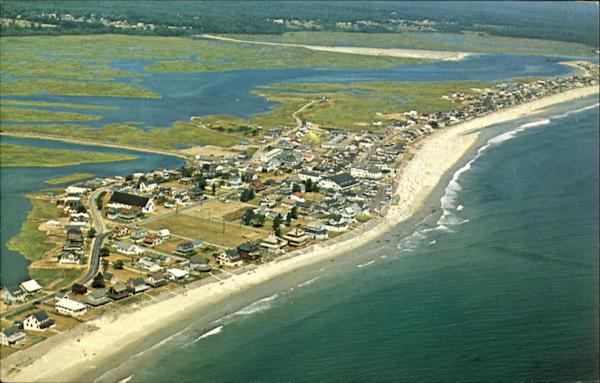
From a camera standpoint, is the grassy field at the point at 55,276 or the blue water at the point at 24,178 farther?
the blue water at the point at 24,178

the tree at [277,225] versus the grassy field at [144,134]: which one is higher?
the grassy field at [144,134]

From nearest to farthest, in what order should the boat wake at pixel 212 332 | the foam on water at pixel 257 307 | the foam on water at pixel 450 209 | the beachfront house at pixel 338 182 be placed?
the boat wake at pixel 212 332 < the foam on water at pixel 257 307 < the foam on water at pixel 450 209 < the beachfront house at pixel 338 182

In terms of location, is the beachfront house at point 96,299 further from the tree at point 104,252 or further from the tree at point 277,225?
the tree at point 277,225

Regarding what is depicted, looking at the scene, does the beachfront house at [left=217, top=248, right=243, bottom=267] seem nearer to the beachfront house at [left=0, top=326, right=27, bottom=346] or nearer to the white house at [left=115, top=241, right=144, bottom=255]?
the white house at [left=115, top=241, right=144, bottom=255]

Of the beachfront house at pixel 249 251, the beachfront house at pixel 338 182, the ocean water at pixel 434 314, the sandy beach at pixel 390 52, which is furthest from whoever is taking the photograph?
the sandy beach at pixel 390 52

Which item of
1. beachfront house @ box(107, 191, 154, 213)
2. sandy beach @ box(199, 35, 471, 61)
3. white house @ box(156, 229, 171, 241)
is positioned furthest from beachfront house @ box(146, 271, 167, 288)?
sandy beach @ box(199, 35, 471, 61)

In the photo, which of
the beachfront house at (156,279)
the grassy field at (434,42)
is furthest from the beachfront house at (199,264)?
the grassy field at (434,42)

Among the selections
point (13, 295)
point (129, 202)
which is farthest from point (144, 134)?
point (13, 295)

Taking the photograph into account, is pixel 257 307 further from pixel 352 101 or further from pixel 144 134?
pixel 352 101
